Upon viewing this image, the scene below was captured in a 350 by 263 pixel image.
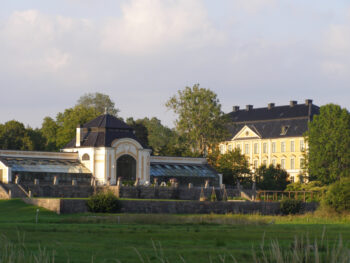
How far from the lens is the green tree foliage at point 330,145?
9531cm

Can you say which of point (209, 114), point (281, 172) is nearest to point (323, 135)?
point (281, 172)

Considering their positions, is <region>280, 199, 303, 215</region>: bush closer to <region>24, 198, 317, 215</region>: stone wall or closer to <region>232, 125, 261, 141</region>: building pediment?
<region>24, 198, 317, 215</region>: stone wall

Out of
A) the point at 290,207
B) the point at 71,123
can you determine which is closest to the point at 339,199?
the point at 290,207

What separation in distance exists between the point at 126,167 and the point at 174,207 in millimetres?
25897

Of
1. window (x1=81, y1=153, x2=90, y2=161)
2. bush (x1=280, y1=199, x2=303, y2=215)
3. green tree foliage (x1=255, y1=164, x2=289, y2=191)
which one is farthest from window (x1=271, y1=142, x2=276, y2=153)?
bush (x1=280, y1=199, x2=303, y2=215)

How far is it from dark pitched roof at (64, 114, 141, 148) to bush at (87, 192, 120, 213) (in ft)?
90.8

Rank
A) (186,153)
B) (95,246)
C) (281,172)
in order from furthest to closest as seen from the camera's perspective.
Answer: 1. (186,153)
2. (281,172)
3. (95,246)

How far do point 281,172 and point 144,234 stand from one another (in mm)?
→ 64336

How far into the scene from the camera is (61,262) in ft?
72.4

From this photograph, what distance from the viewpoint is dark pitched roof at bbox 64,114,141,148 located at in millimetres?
A: 86006

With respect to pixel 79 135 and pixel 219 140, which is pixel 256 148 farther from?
pixel 79 135

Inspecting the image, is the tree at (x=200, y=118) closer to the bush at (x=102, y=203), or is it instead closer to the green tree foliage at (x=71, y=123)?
the green tree foliage at (x=71, y=123)

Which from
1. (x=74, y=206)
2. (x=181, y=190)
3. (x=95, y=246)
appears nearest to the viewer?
(x=95, y=246)

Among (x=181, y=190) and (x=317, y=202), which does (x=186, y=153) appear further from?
(x=317, y=202)
